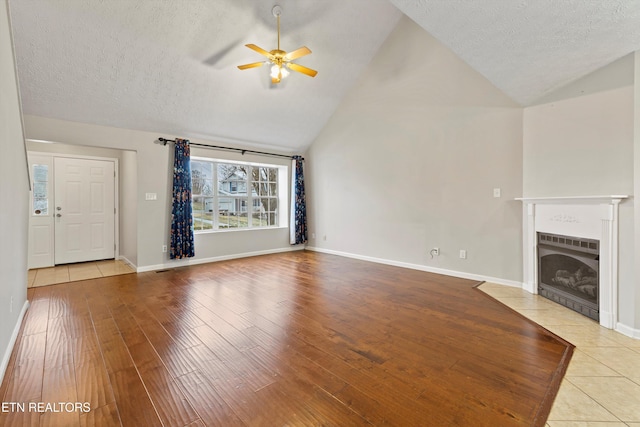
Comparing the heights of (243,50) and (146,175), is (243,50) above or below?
above

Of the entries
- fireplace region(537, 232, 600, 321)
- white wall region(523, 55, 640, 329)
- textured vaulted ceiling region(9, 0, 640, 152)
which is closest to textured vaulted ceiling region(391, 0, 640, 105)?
textured vaulted ceiling region(9, 0, 640, 152)

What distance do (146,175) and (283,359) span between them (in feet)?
13.7

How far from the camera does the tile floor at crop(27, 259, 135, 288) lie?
164 inches

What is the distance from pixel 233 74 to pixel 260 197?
278 centimetres

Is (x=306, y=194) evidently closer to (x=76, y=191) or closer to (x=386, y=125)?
(x=386, y=125)

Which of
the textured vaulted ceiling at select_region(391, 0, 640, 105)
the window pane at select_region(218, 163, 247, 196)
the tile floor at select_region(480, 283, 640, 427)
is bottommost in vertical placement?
the tile floor at select_region(480, 283, 640, 427)

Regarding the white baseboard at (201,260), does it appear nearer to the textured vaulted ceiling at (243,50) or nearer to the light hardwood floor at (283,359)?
the light hardwood floor at (283,359)

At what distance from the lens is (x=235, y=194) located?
19.9 feet

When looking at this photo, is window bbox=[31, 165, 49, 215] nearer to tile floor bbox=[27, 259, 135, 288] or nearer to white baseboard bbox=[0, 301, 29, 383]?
tile floor bbox=[27, 259, 135, 288]

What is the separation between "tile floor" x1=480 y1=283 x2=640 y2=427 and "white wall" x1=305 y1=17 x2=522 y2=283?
1.10m

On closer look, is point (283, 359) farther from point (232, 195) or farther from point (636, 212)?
point (232, 195)

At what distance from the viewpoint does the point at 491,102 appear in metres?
3.76

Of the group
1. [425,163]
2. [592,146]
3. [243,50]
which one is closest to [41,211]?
[243,50]

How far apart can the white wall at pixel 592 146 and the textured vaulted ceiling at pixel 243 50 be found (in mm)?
179
